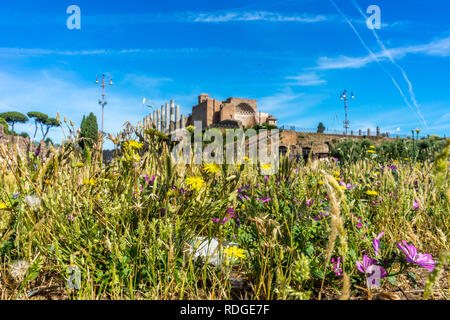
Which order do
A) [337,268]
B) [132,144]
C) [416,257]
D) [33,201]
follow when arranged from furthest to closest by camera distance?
[132,144] → [33,201] → [337,268] → [416,257]

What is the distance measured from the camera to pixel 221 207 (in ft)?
4.17

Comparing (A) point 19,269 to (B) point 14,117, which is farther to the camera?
(B) point 14,117

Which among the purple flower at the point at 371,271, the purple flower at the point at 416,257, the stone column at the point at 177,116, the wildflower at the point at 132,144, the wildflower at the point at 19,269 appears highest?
the stone column at the point at 177,116

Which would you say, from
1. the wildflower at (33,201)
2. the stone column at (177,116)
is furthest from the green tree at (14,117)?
the wildflower at (33,201)

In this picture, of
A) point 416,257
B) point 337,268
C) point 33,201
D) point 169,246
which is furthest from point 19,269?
point 416,257

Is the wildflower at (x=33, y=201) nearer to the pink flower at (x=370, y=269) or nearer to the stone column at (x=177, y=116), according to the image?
the pink flower at (x=370, y=269)

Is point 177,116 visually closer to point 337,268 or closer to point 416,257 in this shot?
point 337,268

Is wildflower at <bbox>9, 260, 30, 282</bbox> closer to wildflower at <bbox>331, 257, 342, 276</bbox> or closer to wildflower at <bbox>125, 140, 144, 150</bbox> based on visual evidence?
wildflower at <bbox>125, 140, 144, 150</bbox>

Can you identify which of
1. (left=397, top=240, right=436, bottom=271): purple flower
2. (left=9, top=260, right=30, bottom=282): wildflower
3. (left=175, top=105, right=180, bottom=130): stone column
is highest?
(left=175, top=105, right=180, bottom=130): stone column

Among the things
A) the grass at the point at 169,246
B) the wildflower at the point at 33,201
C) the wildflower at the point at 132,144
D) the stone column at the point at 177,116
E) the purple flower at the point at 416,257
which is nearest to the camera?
the purple flower at the point at 416,257

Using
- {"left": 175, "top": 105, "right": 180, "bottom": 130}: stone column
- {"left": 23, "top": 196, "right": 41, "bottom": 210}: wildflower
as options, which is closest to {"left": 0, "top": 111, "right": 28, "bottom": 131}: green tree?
{"left": 175, "top": 105, "right": 180, "bottom": 130}: stone column
